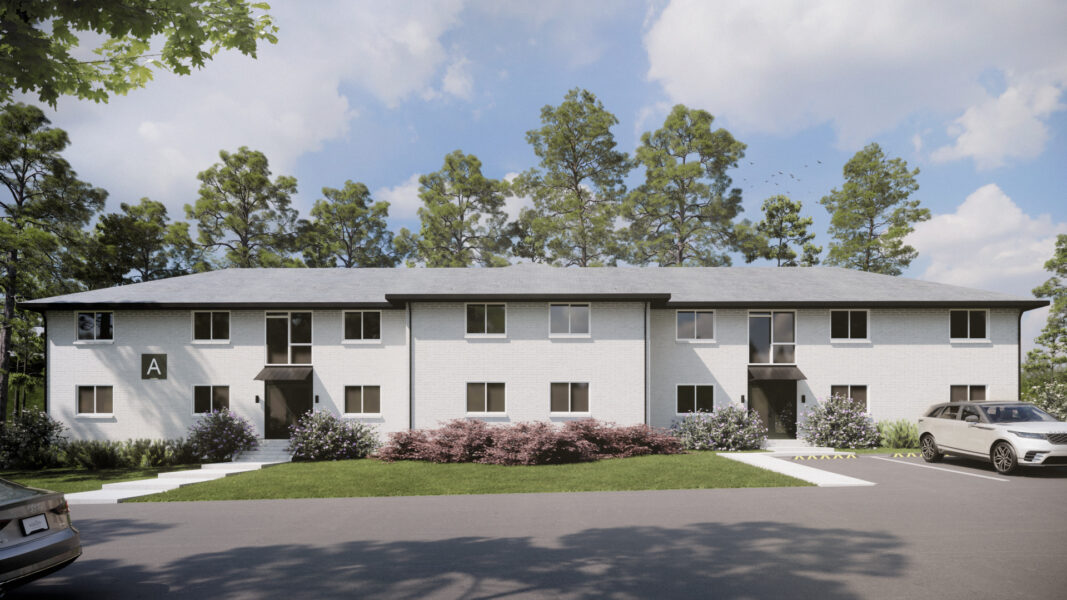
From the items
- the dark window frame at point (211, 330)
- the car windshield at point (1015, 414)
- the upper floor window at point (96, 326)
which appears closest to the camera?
the car windshield at point (1015, 414)

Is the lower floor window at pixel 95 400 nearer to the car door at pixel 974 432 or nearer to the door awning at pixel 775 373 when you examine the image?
the door awning at pixel 775 373

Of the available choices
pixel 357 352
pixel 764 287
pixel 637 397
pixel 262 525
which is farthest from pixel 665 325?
pixel 262 525

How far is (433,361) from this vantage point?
18828 millimetres

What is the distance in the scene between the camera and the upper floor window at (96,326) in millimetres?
19422

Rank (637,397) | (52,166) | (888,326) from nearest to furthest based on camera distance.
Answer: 1. (637,397)
2. (888,326)
3. (52,166)

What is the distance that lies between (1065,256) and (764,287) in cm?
1728

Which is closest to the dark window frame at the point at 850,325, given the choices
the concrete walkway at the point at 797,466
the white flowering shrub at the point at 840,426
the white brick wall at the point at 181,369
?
the white flowering shrub at the point at 840,426

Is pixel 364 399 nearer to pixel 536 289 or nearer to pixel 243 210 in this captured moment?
pixel 536 289

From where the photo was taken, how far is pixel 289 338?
19609 millimetres

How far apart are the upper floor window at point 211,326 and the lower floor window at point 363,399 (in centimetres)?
499

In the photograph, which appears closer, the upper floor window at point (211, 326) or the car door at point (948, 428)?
the car door at point (948, 428)

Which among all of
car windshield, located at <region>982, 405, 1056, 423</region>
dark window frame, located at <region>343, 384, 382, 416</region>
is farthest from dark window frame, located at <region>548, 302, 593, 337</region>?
car windshield, located at <region>982, 405, 1056, 423</region>

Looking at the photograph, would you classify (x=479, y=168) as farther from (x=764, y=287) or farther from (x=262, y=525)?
(x=262, y=525)

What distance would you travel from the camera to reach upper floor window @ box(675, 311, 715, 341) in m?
20.1
